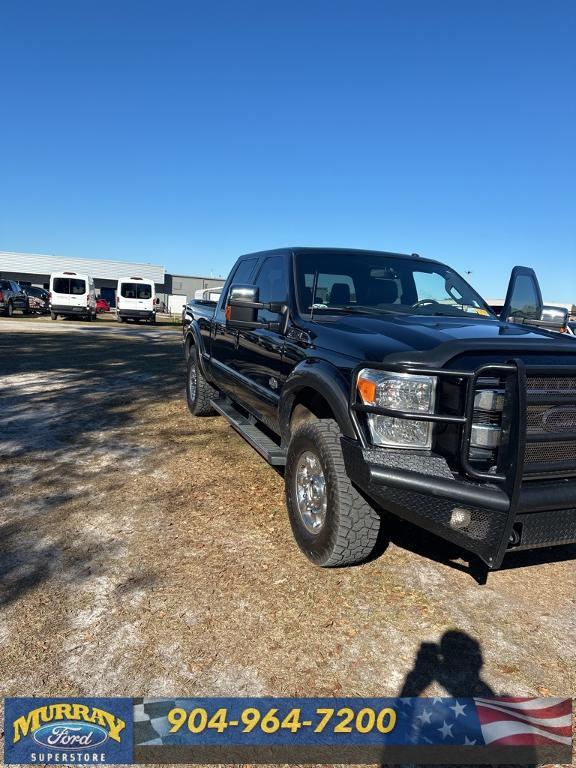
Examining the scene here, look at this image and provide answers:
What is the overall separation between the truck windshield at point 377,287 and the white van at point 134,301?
23.4 m

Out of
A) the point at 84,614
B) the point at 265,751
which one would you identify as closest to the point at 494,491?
the point at 265,751

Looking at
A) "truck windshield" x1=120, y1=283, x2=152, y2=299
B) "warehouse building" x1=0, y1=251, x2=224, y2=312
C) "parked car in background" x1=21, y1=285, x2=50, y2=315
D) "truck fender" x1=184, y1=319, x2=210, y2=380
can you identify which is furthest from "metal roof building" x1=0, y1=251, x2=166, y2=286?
"truck fender" x1=184, y1=319, x2=210, y2=380

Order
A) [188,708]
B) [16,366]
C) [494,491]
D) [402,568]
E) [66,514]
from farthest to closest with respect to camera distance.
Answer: [16,366], [66,514], [402,568], [494,491], [188,708]

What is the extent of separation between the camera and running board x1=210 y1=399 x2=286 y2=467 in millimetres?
3850

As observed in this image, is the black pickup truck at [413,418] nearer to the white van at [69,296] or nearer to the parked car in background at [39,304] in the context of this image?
the white van at [69,296]

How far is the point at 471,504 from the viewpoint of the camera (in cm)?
247

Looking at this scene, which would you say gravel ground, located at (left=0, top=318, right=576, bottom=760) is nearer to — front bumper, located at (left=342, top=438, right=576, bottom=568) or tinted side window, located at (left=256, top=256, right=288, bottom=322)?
front bumper, located at (left=342, top=438, right=576, bottom=568)

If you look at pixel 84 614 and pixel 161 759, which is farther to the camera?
pixel 84 614

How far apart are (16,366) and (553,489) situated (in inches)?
364

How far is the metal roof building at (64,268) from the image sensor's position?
58.3 metres

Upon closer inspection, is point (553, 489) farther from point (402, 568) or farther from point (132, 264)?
point (132, 264)

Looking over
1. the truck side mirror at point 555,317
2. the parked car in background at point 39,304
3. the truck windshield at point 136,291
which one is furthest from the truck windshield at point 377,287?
the parked car in background at point 39,304

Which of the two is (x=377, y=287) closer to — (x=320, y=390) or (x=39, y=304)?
(x=320, y=390)

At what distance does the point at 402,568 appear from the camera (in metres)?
3.33
